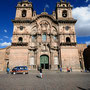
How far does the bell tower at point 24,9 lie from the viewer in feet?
94.4

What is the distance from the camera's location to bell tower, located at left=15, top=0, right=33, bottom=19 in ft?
94.4

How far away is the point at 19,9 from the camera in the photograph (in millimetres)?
29594

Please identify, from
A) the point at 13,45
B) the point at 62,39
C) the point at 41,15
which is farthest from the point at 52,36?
the point at 13,45

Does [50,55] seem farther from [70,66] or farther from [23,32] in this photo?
[23,32]

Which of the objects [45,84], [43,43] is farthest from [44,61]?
[45,84]

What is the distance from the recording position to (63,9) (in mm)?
29875

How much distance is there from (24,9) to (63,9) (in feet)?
44.9

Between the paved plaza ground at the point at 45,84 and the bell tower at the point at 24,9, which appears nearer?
the paved plaza ground at the point at 45,84

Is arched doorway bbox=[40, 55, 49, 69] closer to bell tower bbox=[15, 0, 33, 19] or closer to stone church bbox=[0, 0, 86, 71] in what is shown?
stone church bbox=[0, 0, 86, 71]

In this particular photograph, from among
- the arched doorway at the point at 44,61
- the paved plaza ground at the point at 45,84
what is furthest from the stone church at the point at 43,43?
the paved plaza ground at the point at 45,84

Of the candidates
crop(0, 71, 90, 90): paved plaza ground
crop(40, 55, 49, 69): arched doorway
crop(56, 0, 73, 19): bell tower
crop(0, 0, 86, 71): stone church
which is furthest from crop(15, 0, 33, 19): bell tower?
crop(0, 71, 90, 90): paved plaza ground

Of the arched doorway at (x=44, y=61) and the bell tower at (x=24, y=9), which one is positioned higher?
the bell tower at (x=24, y=9)

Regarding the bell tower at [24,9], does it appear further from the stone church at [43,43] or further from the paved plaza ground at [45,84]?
the paved plaza ground at [45,84]

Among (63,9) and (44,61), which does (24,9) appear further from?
(44,61)
